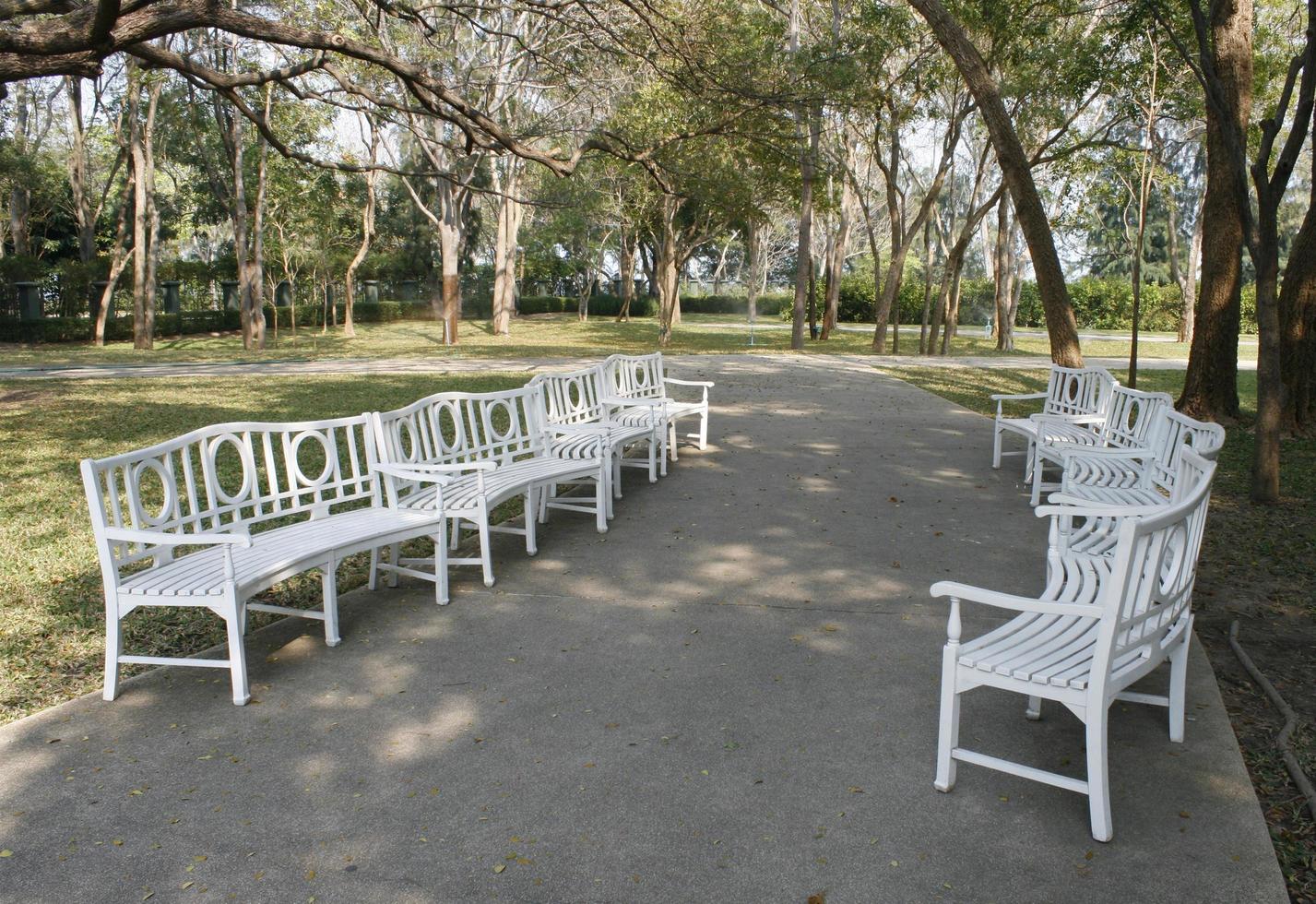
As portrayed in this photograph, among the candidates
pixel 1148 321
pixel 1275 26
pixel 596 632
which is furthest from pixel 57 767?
pixel 1148 321

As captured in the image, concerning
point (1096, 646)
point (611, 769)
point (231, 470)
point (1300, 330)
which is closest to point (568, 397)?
point (231, 470)

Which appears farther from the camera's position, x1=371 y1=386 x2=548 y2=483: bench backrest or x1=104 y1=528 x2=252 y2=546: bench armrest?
x1=371 y1=386 x2=548 y2=483: bench backrest

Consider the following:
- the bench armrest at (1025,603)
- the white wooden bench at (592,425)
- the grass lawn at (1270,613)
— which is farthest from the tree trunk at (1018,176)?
the bench armrest at (1025,603)

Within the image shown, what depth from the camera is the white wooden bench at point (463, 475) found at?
551 cm

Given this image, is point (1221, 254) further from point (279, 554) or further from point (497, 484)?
point (279, 554)

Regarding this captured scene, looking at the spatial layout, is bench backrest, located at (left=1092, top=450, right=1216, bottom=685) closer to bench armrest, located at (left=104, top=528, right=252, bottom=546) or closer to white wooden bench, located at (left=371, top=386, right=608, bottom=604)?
bench armrest, located at (left=104, top=528, right=252, bottom=546)

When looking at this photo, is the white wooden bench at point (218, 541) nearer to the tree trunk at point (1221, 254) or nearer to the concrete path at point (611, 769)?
the concrete path at point (611, 769)

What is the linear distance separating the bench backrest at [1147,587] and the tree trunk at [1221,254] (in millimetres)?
8003

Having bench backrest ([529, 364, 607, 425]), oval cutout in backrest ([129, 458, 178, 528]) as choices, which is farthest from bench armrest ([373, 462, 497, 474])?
bench backrest ([529, 364, 607, 425])

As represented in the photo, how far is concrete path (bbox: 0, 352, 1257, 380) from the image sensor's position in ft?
61.0

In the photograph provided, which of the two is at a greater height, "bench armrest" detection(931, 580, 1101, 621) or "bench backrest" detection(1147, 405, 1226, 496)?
"bench backrest" detection(1147, 405, 1226, 496)

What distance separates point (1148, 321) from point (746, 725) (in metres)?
47.1

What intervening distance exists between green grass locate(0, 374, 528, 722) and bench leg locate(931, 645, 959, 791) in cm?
342

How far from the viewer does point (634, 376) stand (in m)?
9.83
